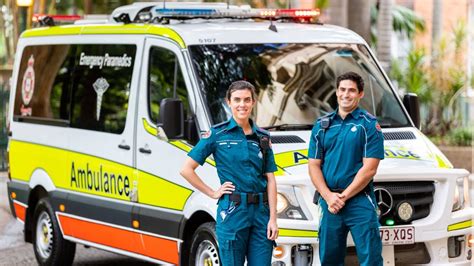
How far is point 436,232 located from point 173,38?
105 inches

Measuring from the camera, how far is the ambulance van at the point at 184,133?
9.79 meters

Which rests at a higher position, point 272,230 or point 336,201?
point 336,201

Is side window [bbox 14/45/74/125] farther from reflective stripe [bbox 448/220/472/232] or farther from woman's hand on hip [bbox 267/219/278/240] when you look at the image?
woman's hand on hip [bbox 267/219/278/240]

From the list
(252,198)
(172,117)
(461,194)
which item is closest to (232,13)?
(172,117)

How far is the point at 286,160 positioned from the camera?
9.72 m

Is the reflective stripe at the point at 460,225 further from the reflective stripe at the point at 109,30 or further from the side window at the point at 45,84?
the side window at the point at 45,84

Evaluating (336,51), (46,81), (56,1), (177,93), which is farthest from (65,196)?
(56,1)

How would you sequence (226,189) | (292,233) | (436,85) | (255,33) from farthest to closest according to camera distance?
(436,85) → (255,33) → (292,233) → (226,189)

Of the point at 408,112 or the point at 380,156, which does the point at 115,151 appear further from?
the point at 380,156

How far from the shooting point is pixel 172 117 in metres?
10.0

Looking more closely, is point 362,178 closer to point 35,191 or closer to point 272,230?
point 272,230

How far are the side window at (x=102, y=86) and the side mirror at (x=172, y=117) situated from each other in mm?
1325

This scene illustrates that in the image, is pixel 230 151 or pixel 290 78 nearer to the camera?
pixel 230 151

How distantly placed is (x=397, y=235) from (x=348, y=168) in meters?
1.08
